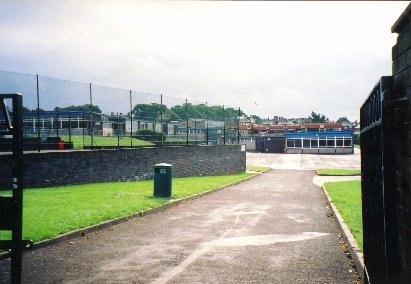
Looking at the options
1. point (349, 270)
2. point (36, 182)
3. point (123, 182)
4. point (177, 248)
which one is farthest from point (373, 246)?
point (123, 182)

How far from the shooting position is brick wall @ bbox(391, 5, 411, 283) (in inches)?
110

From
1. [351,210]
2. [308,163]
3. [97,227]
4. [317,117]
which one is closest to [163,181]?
[97,227]

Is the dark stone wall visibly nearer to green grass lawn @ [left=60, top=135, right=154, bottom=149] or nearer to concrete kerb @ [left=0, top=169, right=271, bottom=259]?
green grass lawn @ [left=60, top=135, right=154, bottom=149]

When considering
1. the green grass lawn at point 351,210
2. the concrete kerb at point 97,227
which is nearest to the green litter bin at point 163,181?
the concrete kerb at point 97,227

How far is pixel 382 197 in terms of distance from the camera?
10.9 feet

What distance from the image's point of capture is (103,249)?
7.33 metres

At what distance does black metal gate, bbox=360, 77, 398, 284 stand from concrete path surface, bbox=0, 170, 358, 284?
1802 millimetres

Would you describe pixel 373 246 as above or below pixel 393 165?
below

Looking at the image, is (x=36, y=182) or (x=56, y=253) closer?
(x=56, y=253)

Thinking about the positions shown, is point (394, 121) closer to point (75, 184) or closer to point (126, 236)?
point (126, 236)

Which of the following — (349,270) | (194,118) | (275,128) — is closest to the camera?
(349,270)

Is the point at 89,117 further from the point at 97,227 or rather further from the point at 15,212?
the point at 15,212

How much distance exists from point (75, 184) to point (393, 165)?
1620 centimetres

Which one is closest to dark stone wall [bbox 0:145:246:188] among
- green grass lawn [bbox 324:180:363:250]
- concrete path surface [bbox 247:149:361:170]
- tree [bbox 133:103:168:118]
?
tree [bbox 133:103:168:118]
